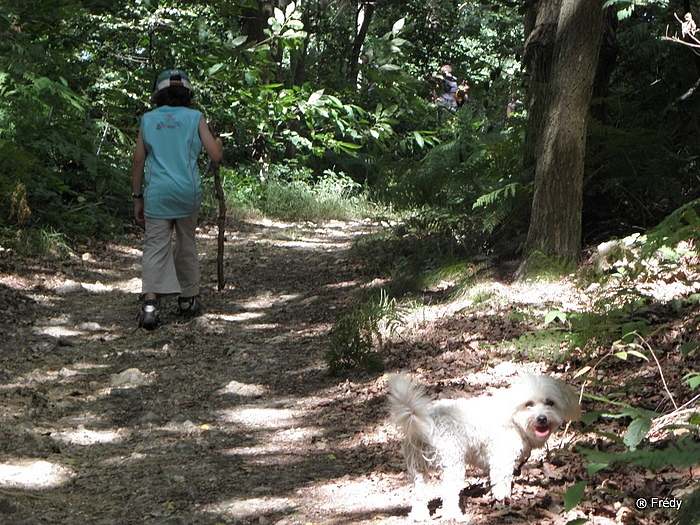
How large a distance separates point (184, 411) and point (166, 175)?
2.60 metres

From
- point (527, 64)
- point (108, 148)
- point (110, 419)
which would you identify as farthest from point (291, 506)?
point (108, 148)

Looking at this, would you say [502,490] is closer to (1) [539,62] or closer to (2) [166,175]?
(2) [166,175]

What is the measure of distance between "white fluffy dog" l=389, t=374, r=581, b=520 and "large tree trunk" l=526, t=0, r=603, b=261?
3256 millimetres

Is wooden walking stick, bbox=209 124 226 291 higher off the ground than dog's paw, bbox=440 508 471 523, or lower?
higher

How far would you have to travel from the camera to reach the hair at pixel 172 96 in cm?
739

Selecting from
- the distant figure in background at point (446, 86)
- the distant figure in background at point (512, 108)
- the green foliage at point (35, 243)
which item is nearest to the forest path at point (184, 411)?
the green foliage at point (35, 243)

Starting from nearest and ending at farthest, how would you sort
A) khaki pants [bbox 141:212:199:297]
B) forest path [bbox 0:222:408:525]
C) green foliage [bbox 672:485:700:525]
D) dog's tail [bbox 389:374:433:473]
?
green foliage [bbox 672:485:700:525], dog's tail [bbox 389:374:433:473], forest path [bbox 0:222:408:525], khaki pants [bbox 141:212:199:297]

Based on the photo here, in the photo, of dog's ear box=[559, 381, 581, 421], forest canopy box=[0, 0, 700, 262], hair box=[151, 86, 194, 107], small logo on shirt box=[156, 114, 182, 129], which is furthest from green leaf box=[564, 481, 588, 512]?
hair box=[151, 86, 194, 107]

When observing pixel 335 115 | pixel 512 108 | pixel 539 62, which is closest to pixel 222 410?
pixel 539 62

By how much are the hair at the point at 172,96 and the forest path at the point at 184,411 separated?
197cm

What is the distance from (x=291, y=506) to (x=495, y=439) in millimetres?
1031

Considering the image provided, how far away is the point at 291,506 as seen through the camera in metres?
3.91

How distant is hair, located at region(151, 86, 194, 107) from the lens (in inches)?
291

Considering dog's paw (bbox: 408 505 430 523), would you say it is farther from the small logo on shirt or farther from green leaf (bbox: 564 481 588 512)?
the small logo on shirt
